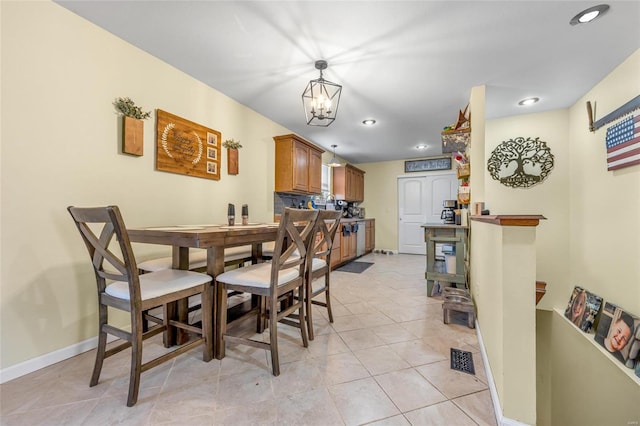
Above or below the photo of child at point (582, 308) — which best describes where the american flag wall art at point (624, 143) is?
above

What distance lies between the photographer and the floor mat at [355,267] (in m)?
4.42

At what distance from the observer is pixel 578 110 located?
3068 millimetres

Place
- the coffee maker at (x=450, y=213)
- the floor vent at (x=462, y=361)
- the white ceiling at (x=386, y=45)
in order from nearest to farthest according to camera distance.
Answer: the floor vent at (x=462, y=361)
the white ceiling at (x=386, y=45)
the coffee maker at (x=450, y=213)

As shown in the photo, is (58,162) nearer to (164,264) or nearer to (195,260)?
(164,264)

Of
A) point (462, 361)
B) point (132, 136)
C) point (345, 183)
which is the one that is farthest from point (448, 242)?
point (132, 136)

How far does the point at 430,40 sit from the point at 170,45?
7.00ft

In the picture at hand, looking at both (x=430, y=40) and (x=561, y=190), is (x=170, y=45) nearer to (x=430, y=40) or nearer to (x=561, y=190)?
(x=430, y=40)

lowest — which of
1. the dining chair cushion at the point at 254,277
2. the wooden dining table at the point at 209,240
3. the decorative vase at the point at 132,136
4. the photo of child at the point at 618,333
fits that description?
the photo of child at the point at 618,333

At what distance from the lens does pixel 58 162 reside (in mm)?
1669

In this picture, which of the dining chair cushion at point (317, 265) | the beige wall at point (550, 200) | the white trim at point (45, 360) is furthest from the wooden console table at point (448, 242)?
the white trim at point (45, 360)

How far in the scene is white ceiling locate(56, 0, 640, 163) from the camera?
1696 mm

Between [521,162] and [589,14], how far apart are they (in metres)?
2.22

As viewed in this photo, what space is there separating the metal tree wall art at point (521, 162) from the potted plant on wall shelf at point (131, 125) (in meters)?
4.33

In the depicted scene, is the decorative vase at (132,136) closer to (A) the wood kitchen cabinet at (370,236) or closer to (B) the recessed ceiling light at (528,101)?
(B) the recessed ceiling light at (528,101)
